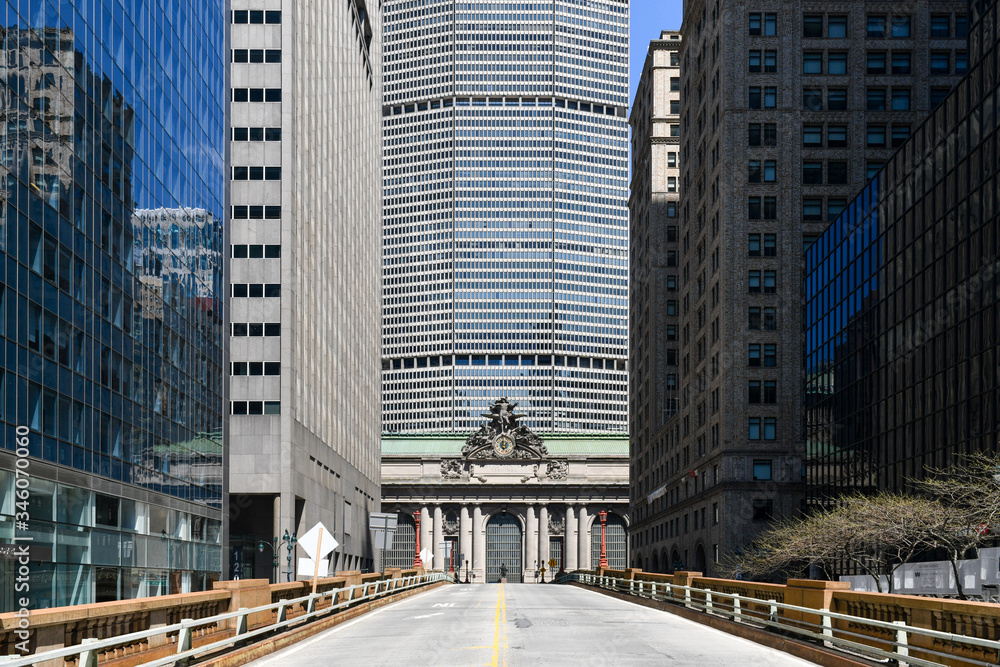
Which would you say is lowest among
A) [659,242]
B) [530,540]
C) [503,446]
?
[530,540]

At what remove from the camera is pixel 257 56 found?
80.9 m

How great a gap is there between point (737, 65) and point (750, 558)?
115 ft

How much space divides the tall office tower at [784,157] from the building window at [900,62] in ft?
0.23

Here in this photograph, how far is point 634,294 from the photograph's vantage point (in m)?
145

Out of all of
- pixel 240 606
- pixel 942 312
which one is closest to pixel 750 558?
pixel 942 312

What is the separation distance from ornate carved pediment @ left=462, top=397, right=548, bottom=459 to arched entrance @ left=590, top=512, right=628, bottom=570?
12.3 metres

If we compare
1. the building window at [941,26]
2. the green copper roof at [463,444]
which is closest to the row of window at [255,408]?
the building window at [941,26]

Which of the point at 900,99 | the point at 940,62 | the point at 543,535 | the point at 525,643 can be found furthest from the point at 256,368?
the point at 543,535

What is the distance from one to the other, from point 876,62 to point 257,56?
43125mm

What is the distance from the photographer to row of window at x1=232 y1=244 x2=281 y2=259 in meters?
79.5

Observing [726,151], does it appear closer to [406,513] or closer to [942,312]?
[942,312]

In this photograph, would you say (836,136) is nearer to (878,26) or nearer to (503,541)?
(878,26)

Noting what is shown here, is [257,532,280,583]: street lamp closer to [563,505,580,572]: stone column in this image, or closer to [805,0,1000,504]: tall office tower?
[805,0,1000,504]: tall office tower

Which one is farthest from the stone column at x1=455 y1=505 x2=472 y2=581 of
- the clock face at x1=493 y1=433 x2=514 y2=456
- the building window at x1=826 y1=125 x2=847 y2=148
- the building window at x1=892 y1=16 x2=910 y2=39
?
the building window at x1=892 y1=16 x2=910 y2=39
